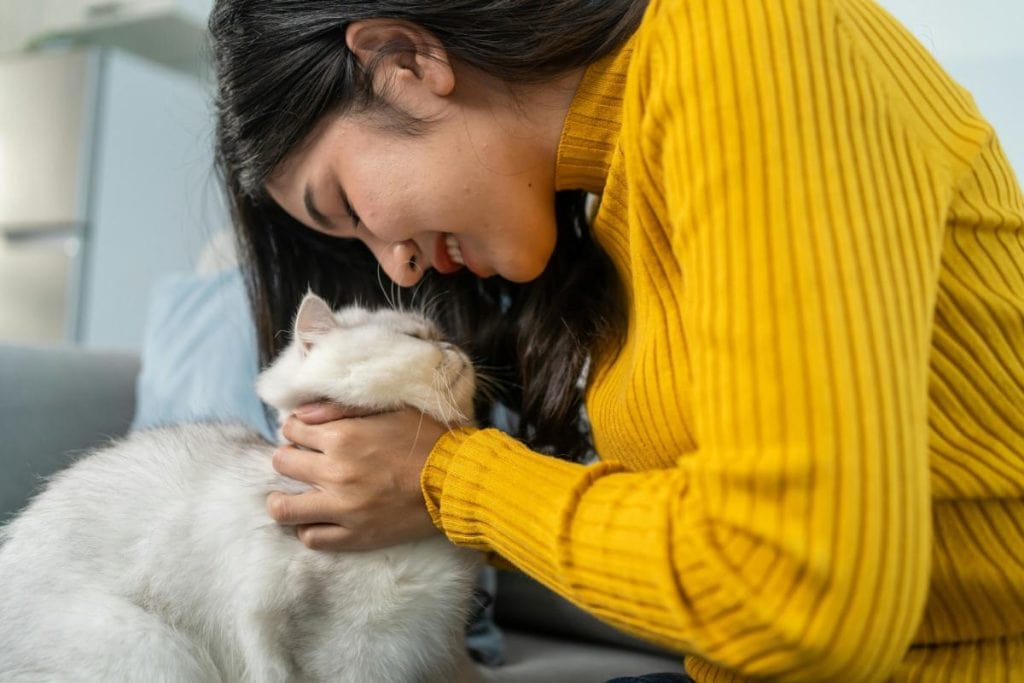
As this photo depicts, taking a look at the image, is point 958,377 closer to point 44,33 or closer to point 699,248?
point 699,248

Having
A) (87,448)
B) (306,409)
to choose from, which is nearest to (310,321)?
(306,409)

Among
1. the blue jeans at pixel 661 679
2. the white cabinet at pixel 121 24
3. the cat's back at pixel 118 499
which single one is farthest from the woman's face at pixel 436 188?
the white cabinet at pixel 121 24

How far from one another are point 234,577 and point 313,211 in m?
0.47

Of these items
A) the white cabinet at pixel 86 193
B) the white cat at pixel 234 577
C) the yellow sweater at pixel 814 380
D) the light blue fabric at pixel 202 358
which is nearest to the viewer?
the yellow sweater at pixel 814 380

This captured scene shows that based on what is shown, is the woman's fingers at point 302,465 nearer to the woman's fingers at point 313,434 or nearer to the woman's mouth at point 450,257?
the woman's fingers at point 313,434

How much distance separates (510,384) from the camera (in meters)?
1.35

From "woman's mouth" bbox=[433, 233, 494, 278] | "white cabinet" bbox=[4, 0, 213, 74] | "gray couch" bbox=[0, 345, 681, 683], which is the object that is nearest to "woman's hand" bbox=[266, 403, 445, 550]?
"woman's mouth" bbox=[433, 233, 494, 278]

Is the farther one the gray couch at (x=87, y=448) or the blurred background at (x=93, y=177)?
the blurred background at (x=93, y=177)

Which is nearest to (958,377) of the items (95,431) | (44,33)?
(95,431)

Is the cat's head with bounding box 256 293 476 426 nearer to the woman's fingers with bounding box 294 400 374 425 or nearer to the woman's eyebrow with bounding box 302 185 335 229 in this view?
the woman's fingers with bounding box 294 400 374 425

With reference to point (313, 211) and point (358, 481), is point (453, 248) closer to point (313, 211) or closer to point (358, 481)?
point (313, 211)

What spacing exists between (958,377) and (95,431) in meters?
1.45

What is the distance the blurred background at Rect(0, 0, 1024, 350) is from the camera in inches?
116

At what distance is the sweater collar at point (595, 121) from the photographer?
99 centimetres
